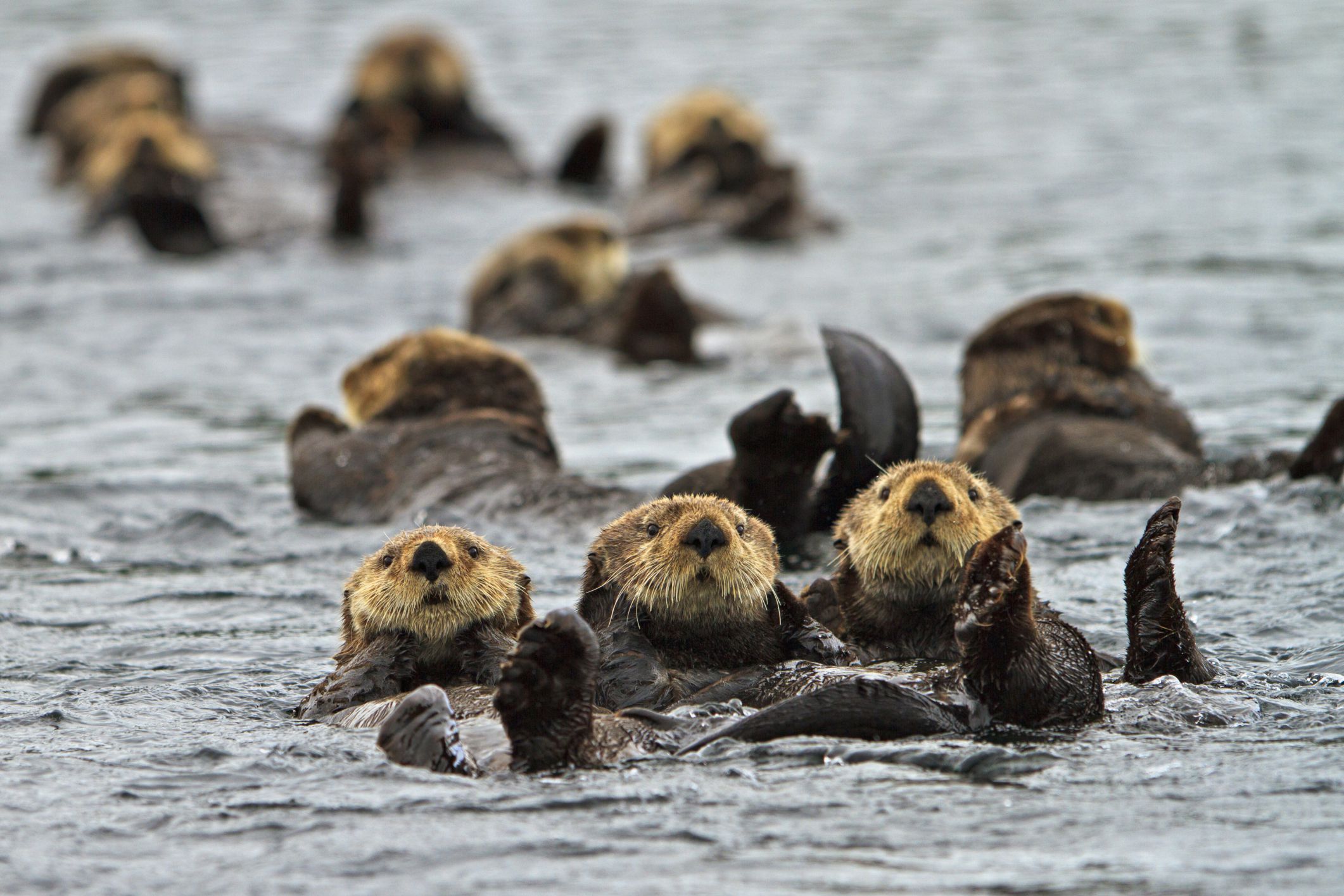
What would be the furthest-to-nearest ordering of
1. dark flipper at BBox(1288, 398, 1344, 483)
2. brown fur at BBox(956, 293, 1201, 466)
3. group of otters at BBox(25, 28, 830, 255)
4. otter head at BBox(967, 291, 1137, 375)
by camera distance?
1. group of otters at BBox(25, 28, 830, 255)
2. otter head at BBox(967, 291, 1137, 375)
3. brown fur at BBox(956, 293, 1201, 466)
4. dark flipper at BBox(1288, 398, 1344, 483)

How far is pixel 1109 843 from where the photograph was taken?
347 centimetres

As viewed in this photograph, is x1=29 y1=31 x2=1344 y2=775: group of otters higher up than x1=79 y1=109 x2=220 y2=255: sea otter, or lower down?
lower down

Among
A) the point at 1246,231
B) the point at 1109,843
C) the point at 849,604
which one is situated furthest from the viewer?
the point at 1246,231

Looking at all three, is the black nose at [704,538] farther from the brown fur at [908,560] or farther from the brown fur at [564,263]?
the brown fur at [564,263]

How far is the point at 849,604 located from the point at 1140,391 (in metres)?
2.77

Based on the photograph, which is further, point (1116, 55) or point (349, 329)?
point (1116, 55)

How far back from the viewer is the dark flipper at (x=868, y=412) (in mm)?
6023

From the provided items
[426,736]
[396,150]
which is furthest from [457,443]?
[396,150]

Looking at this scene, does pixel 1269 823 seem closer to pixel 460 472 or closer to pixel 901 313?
pixel 460 472

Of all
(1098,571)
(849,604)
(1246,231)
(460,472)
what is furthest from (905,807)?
(1246,231)

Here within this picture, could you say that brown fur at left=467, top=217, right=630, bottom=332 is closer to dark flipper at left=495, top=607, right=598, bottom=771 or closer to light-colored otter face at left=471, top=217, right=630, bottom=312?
light-colored otter face at left=471, top=217, right=630, bottom=312

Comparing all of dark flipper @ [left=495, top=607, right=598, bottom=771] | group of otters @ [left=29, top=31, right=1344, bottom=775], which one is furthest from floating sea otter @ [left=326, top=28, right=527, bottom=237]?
dark flipper @ [left=495, top=607, right=598, bottom=771]

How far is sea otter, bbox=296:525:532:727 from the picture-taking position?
4.60 m

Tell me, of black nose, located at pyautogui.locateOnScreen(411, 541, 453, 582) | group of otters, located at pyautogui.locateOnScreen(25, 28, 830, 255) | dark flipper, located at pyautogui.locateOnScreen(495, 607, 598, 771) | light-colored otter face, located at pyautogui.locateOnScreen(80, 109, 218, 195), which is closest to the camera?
dark flipper, located at pyautogui.locateOnScreen(495, 607, 598, 771)
